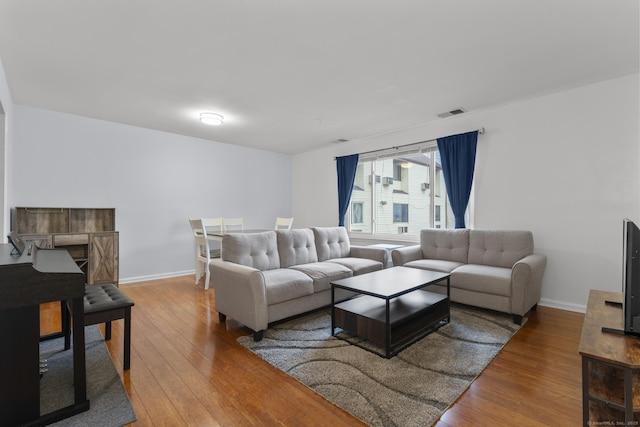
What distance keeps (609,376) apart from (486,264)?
2293mm

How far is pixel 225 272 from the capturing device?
2.80 m

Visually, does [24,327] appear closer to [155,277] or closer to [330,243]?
[330,243]

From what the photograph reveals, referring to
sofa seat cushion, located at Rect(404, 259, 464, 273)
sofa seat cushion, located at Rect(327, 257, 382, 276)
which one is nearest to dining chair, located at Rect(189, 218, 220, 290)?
sofa seat cushion, located at Rect(327, 257, 382, 276)

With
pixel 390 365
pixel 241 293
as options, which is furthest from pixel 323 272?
pixel 390 365

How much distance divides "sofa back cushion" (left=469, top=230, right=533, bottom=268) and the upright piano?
3794mm

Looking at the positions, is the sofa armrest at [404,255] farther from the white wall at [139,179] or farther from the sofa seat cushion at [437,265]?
the white wall at [139,179]

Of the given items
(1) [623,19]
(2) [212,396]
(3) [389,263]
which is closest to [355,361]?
(2) [212,396]

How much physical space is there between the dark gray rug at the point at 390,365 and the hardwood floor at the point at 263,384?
3.0 inches

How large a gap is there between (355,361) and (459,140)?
3.23 m

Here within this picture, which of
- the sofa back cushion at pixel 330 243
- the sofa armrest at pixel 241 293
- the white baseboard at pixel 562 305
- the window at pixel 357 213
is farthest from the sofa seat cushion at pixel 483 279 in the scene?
the window at pixel 357 213

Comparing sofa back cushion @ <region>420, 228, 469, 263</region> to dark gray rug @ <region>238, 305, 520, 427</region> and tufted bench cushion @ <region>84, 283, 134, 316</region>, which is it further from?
tufted bench cushion @ <region>84, 283, 134, 316</region>

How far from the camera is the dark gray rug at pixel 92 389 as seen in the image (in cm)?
161

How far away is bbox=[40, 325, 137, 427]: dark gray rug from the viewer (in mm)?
1607

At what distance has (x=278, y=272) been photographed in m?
3.08
